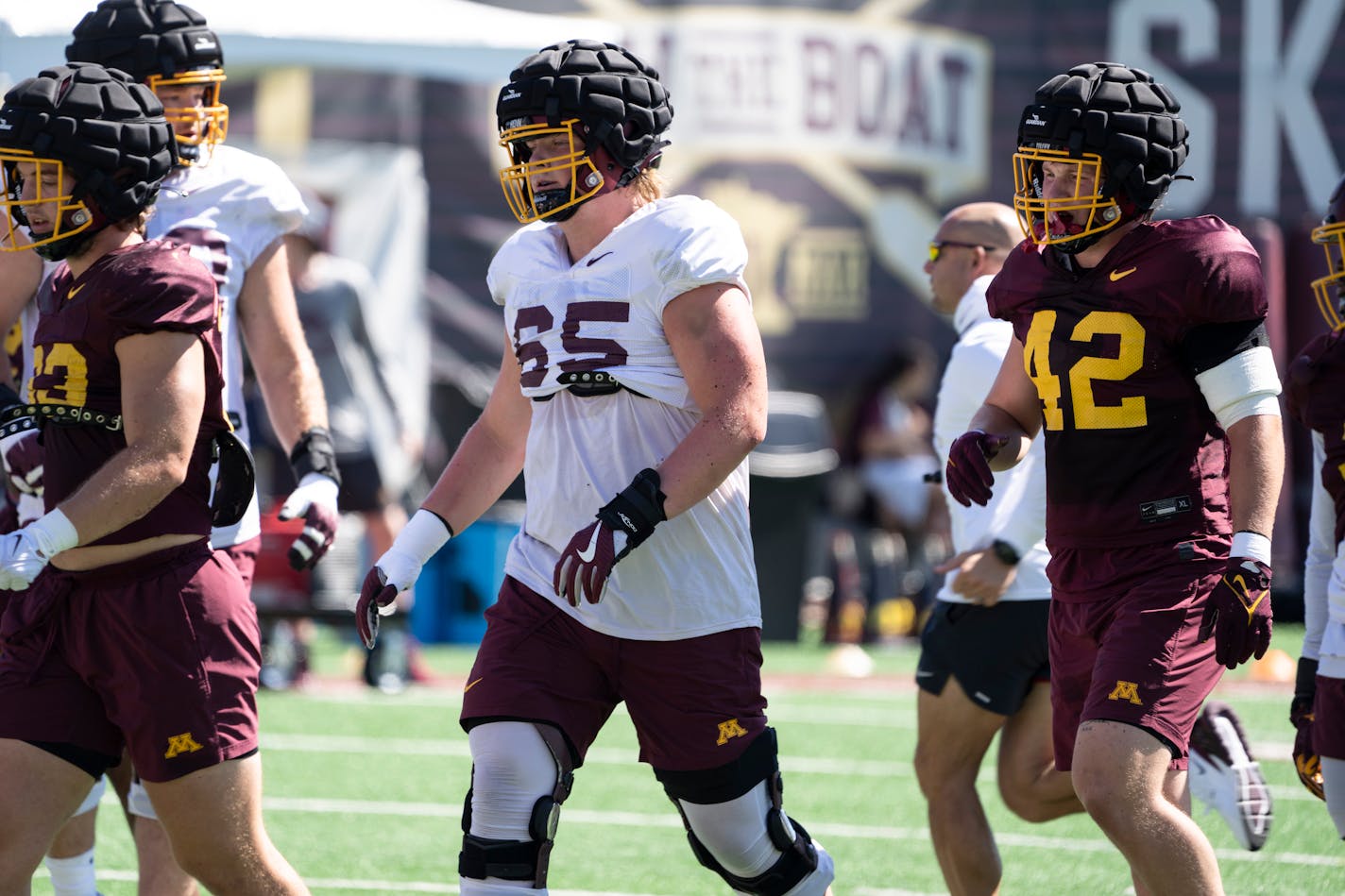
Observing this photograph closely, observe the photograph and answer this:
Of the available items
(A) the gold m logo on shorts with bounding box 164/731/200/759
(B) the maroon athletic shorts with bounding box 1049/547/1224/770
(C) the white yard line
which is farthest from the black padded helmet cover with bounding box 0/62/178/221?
(C) the white yard line

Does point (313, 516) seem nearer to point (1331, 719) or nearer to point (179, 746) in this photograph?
point (179, 746)

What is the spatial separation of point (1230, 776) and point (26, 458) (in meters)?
3.13

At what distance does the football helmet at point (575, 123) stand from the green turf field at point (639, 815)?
2.43 metres

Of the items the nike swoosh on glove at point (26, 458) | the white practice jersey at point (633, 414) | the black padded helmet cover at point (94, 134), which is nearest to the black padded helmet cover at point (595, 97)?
the white practice jersey at point (633, 414)

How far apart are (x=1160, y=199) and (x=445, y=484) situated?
1.69m

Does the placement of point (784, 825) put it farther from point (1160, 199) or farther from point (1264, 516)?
point (1160, 199)

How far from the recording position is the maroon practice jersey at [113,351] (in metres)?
3.79

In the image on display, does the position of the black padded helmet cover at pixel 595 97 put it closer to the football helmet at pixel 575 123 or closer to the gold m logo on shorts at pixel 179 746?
the football helmet at pixel 575 123

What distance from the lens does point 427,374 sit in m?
12.0

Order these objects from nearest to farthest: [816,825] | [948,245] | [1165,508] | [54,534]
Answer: [54,534] < [1165,508] < [948,245] < [816,825]

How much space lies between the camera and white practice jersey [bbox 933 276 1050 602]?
4.98 m

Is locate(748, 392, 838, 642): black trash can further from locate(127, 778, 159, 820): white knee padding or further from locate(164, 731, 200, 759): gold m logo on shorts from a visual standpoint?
locate(164, 731, 200, 759): gold m logo on shorts

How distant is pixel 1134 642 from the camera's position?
3.94 meters

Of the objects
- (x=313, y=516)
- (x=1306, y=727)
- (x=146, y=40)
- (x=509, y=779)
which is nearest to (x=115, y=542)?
(x=313, y=516)
